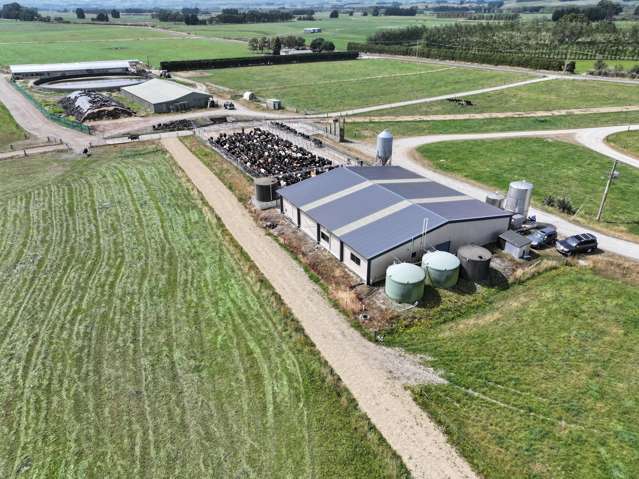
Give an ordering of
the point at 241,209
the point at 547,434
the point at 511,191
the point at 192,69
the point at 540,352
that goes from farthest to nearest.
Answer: the point at 192,69 → the point at 241,209 → the point at 511,191 → the point at 540,352 → the point at 547,434

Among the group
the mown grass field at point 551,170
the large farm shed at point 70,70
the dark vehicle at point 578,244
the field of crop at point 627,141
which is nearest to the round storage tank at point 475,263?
the dark vehicle at point 578,244

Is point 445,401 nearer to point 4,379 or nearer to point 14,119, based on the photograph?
point 4,379

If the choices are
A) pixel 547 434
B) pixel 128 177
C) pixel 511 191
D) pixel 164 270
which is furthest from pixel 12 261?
pixel 511 191

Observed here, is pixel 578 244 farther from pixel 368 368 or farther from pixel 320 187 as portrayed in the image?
pixel 320 187

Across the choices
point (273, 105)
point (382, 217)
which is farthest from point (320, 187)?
point (273, 105)

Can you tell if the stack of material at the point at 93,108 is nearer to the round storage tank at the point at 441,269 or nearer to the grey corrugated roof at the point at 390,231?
the grey corrugated roof at the point at 390,231

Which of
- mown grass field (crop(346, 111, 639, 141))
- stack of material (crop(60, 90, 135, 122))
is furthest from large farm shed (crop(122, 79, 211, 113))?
mown grass field (crop(346, 111, 639, 141))

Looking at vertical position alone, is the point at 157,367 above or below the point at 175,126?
below
